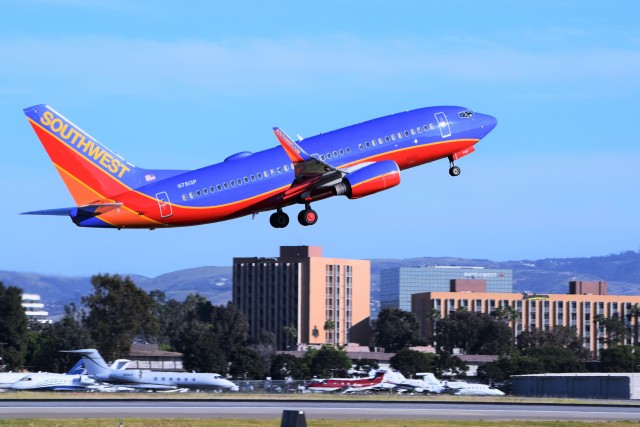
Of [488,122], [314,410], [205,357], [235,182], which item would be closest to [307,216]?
[235,182]

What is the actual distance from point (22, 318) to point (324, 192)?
94.9 metres

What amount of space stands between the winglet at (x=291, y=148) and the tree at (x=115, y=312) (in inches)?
4036

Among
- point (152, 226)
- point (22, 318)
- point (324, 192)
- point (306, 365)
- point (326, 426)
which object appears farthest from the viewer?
point (306, 365)

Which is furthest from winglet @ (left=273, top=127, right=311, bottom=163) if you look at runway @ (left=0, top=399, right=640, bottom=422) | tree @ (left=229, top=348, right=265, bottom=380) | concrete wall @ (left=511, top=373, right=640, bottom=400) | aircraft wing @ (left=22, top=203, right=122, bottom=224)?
tree @ (left=229, top=348, right=265, bottom=380)

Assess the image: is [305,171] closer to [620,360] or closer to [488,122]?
[488,122]

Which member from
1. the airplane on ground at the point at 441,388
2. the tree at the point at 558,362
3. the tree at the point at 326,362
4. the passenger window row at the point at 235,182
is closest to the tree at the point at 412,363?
the tree at the point at 326,362

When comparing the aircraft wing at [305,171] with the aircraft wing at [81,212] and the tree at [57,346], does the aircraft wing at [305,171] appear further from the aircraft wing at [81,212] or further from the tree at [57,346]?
the tree at [57,346]

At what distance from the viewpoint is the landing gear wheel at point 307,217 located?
7850 centimetres

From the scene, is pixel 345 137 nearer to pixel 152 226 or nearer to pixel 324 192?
pixel 324 192

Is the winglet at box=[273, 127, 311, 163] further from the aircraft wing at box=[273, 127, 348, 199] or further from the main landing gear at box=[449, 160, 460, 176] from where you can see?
the main landing gear at box=[449, 160, 460, 176]

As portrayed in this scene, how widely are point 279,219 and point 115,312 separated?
327 ft

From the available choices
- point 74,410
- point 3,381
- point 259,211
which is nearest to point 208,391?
point 3,381

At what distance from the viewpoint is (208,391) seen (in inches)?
4749

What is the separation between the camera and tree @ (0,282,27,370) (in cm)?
15325
